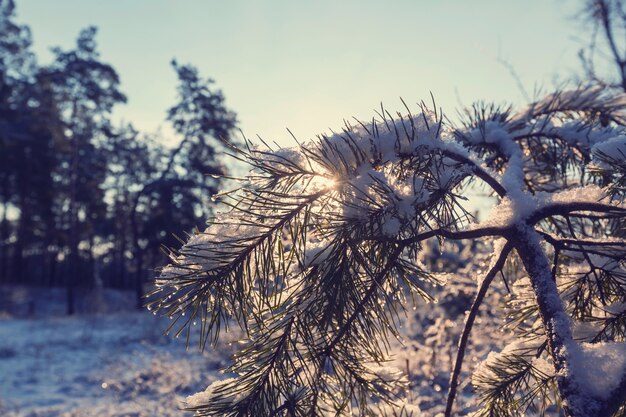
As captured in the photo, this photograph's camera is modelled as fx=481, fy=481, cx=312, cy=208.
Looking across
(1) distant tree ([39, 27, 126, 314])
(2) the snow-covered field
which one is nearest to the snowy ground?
(2) the snow-covered field

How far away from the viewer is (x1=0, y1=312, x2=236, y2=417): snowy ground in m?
6.19

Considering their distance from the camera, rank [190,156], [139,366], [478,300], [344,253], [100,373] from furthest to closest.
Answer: [190,156] → [139,366] → [100,373] → [478,300] → [344,253]

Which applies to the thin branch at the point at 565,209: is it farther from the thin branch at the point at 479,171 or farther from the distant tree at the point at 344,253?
the thin branch at the point at 479,171

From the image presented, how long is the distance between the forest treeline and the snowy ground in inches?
210

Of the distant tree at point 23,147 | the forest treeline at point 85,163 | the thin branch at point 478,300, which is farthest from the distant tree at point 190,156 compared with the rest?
the thin branch at point 478,300

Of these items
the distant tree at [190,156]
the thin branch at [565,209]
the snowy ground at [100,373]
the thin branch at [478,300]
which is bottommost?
the snowy ground at [100,373]

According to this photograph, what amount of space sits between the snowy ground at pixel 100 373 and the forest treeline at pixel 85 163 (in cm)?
534

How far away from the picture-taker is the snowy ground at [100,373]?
6191 millimetres

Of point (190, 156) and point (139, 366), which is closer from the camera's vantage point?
point (139, 366)

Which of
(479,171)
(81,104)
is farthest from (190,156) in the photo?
(479,171)

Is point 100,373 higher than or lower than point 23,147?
lower

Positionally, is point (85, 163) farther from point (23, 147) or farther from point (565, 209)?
point (565, 209)

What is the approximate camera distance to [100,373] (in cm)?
816

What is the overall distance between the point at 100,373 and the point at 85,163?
20.8m
